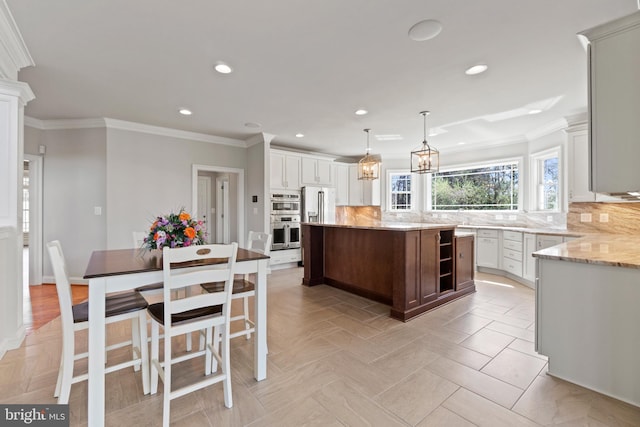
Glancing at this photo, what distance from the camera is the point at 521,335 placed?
8.85 feet

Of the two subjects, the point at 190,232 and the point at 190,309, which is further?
the point at 190,232

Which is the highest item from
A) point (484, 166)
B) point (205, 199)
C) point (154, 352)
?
point (484, 166)

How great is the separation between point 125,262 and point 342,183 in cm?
540

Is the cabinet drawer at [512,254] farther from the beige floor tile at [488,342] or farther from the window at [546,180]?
the beige floor tile at [488,342]

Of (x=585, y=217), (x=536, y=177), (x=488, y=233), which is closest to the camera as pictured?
(x=585, y=217)

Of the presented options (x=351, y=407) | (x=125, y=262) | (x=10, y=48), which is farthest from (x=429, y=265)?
(x=10, y=48)

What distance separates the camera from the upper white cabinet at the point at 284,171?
551 cm

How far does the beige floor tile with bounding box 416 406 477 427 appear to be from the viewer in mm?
1567

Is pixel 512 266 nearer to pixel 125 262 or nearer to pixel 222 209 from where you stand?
pixel 125 262

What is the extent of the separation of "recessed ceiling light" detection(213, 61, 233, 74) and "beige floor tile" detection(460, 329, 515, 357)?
3.38 meters

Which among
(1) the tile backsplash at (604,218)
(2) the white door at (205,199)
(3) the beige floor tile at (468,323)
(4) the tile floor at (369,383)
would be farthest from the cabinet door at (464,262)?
(2) the white door at (205,199)

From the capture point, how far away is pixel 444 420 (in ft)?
5.25

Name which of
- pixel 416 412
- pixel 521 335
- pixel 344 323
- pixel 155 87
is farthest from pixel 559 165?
pixel 155 87

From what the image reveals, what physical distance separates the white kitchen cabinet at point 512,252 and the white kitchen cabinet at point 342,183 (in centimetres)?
335
